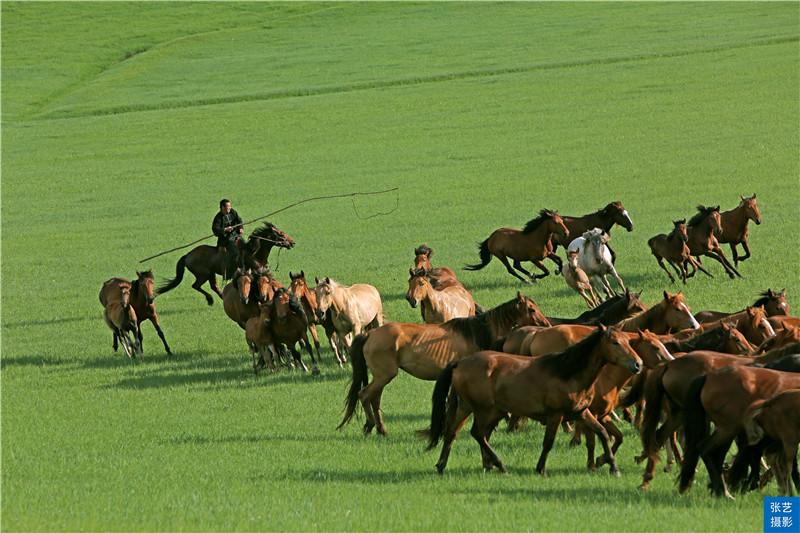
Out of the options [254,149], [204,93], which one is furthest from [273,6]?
[254,149]

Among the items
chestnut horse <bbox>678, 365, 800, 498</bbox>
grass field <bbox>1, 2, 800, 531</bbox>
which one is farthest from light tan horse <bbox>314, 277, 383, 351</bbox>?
chestnut horse <bbox>678, 365, 800, 498</bbox>

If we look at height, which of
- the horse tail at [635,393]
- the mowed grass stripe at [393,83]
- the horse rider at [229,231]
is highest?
the mowed grass stripe at [393,83]

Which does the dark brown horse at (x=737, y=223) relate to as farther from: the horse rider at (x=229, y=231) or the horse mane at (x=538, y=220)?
the horse rider at (x=229, y=231)

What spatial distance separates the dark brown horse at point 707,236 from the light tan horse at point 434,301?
663cm

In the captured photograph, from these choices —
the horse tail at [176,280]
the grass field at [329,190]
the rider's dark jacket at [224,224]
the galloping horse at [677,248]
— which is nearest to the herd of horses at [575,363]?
the grass field at [329,190]

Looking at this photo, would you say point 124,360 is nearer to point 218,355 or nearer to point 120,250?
point 218,355

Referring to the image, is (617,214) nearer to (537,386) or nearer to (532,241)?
(532,241)

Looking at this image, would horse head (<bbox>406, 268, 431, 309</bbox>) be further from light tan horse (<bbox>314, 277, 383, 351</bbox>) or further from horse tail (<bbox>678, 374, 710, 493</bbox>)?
horse tail (<bbox>678, 374, 710, 493</bbox>)

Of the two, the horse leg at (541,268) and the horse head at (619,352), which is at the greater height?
the horse leg at (541,268)

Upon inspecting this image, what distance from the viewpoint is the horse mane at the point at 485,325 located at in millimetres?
15062

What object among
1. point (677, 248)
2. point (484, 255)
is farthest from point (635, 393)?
point (484, 255)

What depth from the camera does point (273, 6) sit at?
85562 mm

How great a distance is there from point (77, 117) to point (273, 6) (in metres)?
29.1

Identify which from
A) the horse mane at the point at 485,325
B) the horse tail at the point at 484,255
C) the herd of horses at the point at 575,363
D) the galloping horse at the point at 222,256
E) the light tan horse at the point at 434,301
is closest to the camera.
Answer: the herd of horses at the point at 575,363
